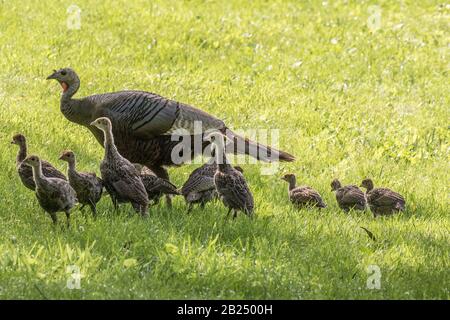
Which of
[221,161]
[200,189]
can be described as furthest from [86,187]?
[221,161]

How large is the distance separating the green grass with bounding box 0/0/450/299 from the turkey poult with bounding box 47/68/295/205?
62cm

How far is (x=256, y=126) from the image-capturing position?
12.8 metres

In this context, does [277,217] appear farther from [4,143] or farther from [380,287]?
[4,143]

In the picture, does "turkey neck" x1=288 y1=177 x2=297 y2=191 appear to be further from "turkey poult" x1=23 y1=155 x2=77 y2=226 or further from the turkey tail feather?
"turkey poult" x1=23 y1=155 x2=77 y2=226

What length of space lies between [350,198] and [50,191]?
11.0 feet

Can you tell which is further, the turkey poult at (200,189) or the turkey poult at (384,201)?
the turkey poult at (384,201)

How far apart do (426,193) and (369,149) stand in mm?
1624

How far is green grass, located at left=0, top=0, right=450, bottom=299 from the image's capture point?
7.43 m

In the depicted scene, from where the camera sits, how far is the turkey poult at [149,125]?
969cm

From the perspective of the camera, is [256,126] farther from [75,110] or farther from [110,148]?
[110,148]

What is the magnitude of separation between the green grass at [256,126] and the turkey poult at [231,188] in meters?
0.15

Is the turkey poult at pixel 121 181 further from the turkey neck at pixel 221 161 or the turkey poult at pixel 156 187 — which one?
the turkey neck at pixel 221 161

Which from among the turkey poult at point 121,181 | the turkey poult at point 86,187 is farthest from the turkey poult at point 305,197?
the turkey poult at point 86,187

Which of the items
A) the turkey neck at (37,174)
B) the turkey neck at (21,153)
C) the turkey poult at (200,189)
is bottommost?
the turkey poult at (200,189)
